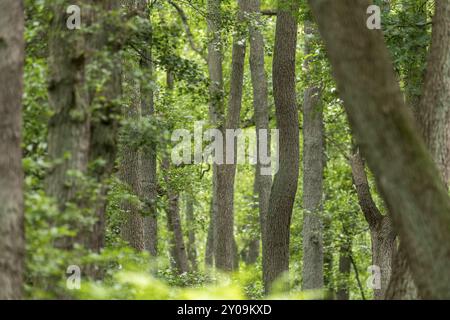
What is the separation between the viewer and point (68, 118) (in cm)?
980

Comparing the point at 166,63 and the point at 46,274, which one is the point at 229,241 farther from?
the point at 46,274

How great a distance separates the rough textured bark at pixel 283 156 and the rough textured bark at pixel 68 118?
792 centimetres

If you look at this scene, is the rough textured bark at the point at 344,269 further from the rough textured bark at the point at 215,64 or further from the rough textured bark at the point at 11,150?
the rough textured bark at the point at 11,150

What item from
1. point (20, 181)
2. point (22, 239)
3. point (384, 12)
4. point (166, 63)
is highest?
point (384, 12)

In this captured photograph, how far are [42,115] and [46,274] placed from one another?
6.02 ft

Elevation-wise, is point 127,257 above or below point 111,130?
below

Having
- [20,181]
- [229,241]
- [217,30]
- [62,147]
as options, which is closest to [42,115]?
[62,147]

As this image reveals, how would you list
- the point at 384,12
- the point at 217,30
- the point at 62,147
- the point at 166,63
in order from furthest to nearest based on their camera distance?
1. the point at 217,30
2. the point at 384,12
3. the point at 166,63
4. the point at 62,147

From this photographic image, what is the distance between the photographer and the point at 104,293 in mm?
8875

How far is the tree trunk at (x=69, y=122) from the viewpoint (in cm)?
966

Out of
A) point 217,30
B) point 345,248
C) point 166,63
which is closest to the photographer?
point 166,63

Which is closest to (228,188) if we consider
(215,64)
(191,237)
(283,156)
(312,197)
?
(312,197)

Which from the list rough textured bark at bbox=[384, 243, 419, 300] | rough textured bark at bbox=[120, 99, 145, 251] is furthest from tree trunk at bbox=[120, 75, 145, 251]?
rough textured bark at bbox=[384, 243, 419, 300]
